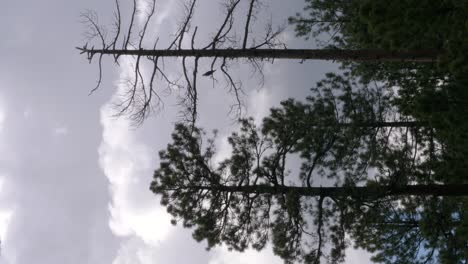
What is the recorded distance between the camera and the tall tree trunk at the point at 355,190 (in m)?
9.08

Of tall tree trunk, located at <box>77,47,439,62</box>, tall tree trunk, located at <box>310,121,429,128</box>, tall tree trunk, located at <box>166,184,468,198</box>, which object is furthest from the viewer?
tall tree trunk, located at <box>310,121,429,128</box>

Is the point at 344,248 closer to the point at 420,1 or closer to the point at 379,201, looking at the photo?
the point at 379,201

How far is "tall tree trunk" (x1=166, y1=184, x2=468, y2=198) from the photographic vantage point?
9.08 metres

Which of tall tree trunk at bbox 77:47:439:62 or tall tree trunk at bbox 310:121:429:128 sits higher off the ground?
tall tree trunk at bbox 77:47:439:62

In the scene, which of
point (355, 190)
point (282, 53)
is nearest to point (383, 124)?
point (355, 190)

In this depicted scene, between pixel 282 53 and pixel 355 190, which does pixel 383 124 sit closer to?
pixel 355 190

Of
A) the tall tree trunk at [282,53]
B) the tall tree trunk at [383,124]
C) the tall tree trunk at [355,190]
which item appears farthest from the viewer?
the tall tree trunk at [383,124]

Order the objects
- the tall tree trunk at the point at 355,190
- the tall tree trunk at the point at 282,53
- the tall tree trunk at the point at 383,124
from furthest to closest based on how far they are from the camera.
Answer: the tall tree trunk at the point at 383,124
the tall tree trunk at the point at 355,190
the tall tree trunk at the point at 282,53

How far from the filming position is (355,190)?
9.07m

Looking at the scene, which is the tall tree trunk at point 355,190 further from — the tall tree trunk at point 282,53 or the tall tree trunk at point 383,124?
the tall tree trunk at point 282,53

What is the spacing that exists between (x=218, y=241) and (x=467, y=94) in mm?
6542

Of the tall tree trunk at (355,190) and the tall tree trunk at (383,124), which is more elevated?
the tall tree trunk at (383,124)

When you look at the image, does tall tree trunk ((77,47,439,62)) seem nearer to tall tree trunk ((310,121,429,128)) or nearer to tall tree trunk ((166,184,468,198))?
tall tree trunk ((310,121,429,128))

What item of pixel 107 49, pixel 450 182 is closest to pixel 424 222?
pixel 450 182
